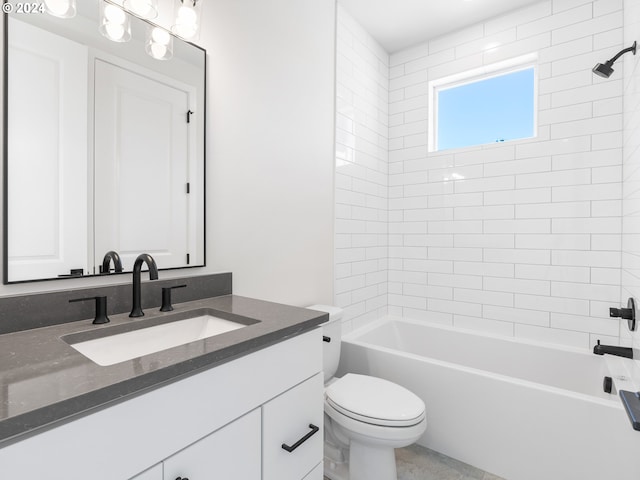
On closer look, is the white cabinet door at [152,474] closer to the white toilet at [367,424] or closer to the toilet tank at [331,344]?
the white toilet at [367,424]

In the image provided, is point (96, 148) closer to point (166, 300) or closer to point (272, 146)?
point (166, 300)

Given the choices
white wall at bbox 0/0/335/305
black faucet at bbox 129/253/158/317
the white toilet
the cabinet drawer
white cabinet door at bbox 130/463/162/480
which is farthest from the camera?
white wall at bbox 0/0/335/305

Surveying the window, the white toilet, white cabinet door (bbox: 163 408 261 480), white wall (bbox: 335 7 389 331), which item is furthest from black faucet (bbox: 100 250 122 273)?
the window

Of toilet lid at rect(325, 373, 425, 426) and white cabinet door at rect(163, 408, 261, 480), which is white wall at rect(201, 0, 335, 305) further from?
white cabinet door at rect(163, 408, 261, 480)

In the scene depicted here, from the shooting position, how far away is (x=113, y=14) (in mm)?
1151

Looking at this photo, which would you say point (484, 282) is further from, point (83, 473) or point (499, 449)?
point (83, 473)

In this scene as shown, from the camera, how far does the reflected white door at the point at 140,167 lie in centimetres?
114

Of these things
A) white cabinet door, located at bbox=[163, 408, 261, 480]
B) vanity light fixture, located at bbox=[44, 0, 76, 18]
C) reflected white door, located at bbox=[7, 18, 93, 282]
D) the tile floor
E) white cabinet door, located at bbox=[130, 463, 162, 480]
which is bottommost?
the tile floor

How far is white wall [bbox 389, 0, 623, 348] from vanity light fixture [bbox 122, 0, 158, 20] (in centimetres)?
209

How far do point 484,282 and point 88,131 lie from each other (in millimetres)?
2522

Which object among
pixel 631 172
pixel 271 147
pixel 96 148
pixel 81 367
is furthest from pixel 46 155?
pixel 631 172

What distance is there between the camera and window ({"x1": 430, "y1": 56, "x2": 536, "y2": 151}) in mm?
2416

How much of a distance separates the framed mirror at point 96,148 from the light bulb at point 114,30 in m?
0.03

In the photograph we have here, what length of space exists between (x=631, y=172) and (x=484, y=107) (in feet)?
3.97
